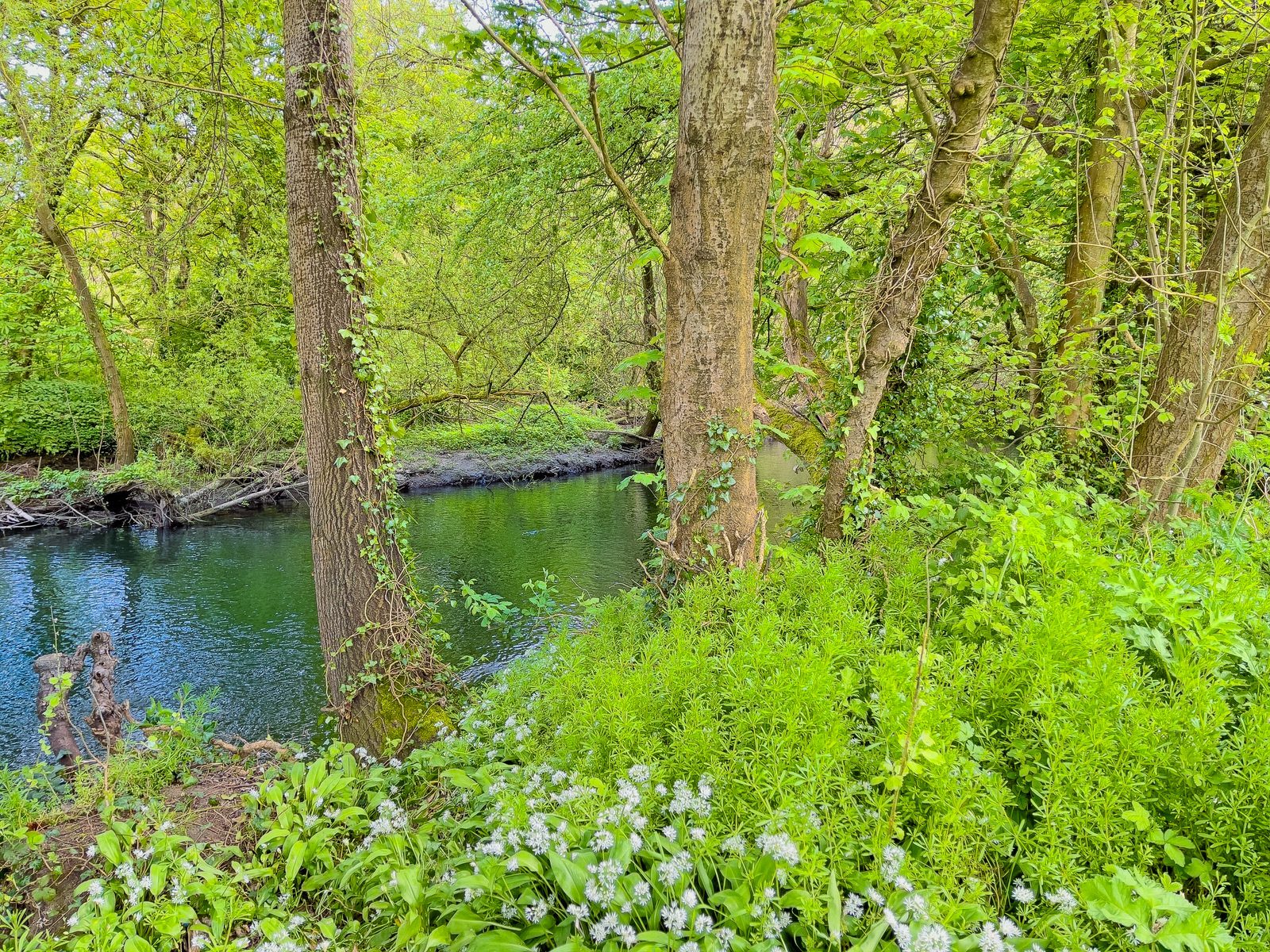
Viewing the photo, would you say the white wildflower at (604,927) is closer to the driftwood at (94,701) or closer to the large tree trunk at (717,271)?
the large tree trunk at (717,271)

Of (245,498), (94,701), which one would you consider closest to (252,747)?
(94,701)

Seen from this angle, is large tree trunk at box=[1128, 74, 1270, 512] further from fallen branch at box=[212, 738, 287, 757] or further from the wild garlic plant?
fallen branch at box=[212, 738, 287, 757]

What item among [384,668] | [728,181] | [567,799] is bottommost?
[384,668]

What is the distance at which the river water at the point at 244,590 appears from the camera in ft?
21.9

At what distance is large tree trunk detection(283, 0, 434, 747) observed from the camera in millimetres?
3746

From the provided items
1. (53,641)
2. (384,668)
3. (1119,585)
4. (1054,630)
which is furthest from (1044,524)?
(53,641)

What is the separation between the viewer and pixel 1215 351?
3.74 m

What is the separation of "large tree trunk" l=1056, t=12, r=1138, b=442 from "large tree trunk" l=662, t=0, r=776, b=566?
293 centimetres

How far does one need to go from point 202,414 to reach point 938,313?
16.2 meters

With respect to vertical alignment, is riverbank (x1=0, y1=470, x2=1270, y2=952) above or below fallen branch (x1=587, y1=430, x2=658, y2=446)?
above

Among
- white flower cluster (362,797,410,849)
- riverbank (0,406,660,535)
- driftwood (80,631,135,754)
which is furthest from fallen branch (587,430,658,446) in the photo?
white flower cluster (362,797,410,849)

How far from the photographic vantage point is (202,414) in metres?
14.4

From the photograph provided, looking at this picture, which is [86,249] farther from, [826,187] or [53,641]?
[826,187]

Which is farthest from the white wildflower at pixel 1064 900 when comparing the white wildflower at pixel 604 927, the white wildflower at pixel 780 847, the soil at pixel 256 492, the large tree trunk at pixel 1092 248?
the soil at pixel 256 492
